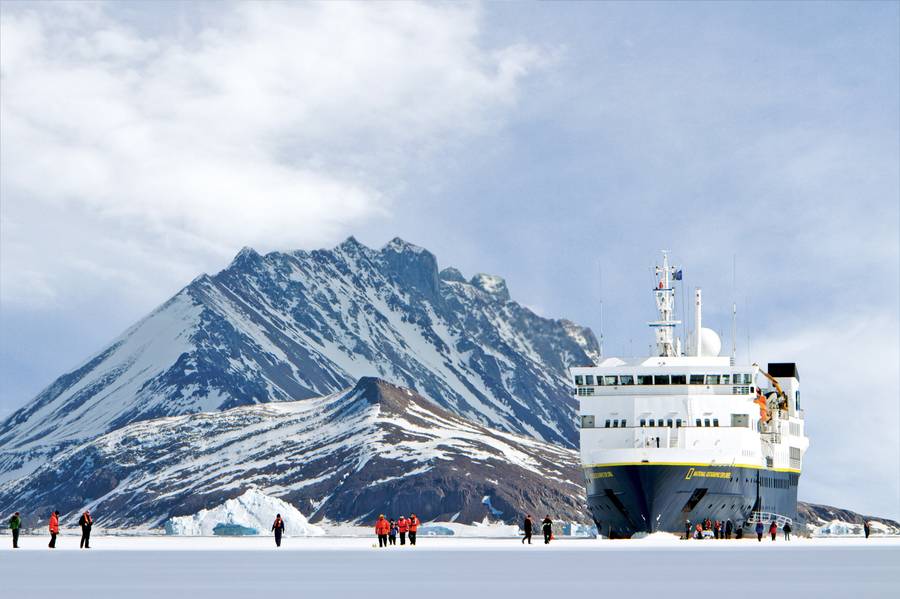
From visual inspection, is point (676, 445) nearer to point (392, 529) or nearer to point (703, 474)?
point (703, 474)

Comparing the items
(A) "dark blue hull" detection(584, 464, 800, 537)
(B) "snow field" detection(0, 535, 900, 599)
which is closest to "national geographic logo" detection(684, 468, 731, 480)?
(A) "dark blue hull" detection(584, 464, 800, 537)

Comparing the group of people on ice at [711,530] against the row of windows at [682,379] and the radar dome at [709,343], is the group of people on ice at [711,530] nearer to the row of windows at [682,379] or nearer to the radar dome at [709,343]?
the row of windows at [682,379]

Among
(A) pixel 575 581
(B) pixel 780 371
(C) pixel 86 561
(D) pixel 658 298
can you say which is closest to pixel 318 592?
(A) pixel 575 581

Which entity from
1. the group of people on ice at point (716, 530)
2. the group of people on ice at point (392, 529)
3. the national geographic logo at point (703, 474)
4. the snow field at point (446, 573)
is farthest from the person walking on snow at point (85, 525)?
the national geographic logo at point (703, 474)

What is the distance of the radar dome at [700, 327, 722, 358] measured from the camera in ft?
579

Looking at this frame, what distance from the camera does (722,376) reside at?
500 ft

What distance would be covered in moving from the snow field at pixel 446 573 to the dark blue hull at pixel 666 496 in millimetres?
32445

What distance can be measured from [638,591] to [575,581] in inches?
261

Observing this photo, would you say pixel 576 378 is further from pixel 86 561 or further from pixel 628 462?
pixel 86 561

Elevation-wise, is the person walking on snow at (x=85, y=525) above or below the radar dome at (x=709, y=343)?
below

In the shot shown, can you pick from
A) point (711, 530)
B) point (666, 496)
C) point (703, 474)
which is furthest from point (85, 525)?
point (703, 474)

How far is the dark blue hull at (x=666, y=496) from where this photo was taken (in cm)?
14088

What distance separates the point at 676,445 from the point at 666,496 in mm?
7625

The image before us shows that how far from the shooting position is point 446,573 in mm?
71500
